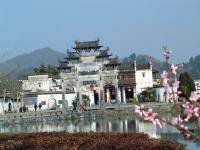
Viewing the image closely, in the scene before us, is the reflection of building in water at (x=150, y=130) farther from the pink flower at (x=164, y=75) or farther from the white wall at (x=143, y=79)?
the white wall at (x=143, y=79)

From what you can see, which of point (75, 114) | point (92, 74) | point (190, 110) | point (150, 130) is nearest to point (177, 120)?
point (190, 110)

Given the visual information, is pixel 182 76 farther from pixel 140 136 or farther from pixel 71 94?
pixel 140 136

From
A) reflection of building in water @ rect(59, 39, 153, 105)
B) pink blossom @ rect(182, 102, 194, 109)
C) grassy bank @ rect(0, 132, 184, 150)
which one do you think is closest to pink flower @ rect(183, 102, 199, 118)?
pink blossom @ rect(182, 102, 194, 109)

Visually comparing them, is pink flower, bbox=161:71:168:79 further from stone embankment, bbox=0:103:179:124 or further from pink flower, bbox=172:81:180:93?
stone embankment, bbox=0:103:179:124

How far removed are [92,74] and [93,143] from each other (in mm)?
58626

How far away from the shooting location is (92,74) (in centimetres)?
7319

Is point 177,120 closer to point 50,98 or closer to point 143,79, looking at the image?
point 50,98

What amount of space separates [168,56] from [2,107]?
6930 centimetres

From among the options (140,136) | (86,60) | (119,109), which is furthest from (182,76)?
(140,136)

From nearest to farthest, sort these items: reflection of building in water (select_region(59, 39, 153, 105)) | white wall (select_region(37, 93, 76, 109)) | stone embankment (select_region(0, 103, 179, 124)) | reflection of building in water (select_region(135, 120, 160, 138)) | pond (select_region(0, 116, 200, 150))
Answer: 1. pond (select_region(0, 116, 200, 150))
2. reflection of building in water (select_region(135, 120, 160, 138))
3. stone embankment (select_region(0, 103, 179, 124))
4. reflection of building in water (select_region(59, 39, 153, 105))
5. white wall (select_region(37, 93, 76, 109))

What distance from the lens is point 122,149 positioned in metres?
13.3

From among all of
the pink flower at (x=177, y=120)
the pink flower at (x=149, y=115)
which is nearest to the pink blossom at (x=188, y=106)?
the pink flower at (x=177, y=120)

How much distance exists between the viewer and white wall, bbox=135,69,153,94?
3433 inches

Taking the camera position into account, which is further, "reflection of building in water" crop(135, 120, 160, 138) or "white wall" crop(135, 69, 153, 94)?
"white wall" crop(135, 69, 153, 94)
